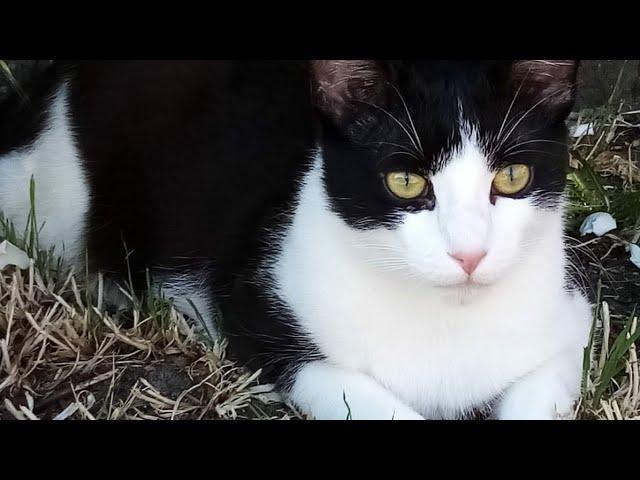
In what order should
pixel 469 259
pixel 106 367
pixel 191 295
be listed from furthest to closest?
pixel 191 295 < pixel 106 367 < pixel 469 259

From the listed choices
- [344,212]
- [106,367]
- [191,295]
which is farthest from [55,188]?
[344,212]

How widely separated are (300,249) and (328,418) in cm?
32

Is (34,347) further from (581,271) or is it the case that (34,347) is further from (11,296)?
(581,271)

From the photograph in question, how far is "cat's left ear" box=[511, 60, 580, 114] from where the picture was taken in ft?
5.35

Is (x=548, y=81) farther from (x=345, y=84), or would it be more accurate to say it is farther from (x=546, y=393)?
(x=546, y=393)

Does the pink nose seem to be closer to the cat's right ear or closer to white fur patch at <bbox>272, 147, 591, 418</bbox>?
white fur patch at <bbox>272, 147, 591, 418</bbox>

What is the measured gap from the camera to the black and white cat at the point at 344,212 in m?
1.57

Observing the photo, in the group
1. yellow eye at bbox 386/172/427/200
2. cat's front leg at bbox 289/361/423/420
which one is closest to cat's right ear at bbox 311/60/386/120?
yellow eye at bbox 386/172/427/200

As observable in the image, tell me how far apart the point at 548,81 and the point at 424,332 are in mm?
491

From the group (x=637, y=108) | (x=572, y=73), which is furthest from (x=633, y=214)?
(x=572, y=73)

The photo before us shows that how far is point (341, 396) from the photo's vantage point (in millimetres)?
1751

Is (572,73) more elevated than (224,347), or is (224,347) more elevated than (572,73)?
(572,73)

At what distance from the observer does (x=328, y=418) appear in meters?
1.76

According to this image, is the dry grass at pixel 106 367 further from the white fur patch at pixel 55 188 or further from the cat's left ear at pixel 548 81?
the cat's left ear at pixel 548 81
